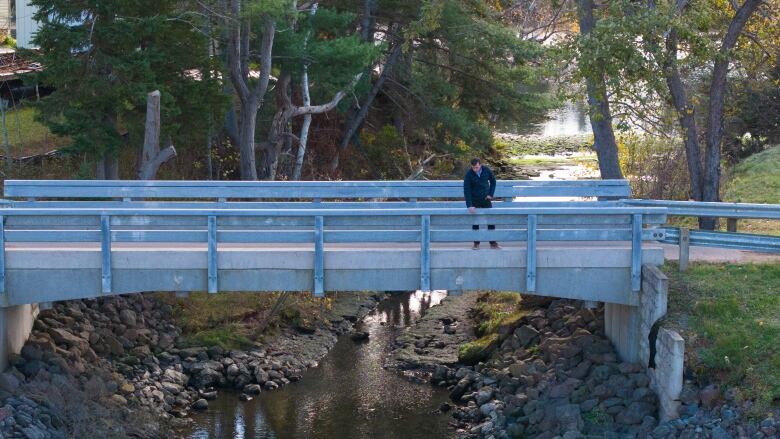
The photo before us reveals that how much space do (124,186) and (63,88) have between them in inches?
245

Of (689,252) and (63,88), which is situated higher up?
(63,88)

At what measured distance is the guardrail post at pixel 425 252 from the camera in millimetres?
14281

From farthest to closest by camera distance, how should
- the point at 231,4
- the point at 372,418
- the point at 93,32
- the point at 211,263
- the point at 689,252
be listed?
1. the point at 231,4
2. the point at 93,32
3. the point at 372,418
4. the point at 689,252
5. the point at 211,263

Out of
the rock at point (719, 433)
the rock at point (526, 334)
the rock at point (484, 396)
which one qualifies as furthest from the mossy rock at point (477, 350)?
the rock at point (719, 433)

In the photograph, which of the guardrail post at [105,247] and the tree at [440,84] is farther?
the tree at [440,84]

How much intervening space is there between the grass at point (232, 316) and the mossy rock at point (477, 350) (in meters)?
4.20

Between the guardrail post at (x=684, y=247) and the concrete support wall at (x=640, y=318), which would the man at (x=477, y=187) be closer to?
the concrete support wall at (x=640, y=318)

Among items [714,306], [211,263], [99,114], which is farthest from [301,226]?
[99,114]

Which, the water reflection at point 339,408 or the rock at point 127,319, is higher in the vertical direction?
the rock at point 127,319

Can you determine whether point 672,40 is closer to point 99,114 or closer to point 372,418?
point 372,418

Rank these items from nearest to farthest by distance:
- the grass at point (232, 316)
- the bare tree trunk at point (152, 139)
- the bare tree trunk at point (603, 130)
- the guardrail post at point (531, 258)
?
the guardrail post at point (531, 258)
the bare tree trunk at point (152, 139)
the grass at point (232, 316)
the bare tree trunk at point (603, 130)

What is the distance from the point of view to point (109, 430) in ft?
50.7

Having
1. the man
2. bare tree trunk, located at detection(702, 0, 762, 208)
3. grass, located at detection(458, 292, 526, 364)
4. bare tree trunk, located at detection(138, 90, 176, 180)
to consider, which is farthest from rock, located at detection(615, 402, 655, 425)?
bare tree trunk, located at detection(138, 90, 176, 180)

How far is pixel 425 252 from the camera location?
1432 cm
